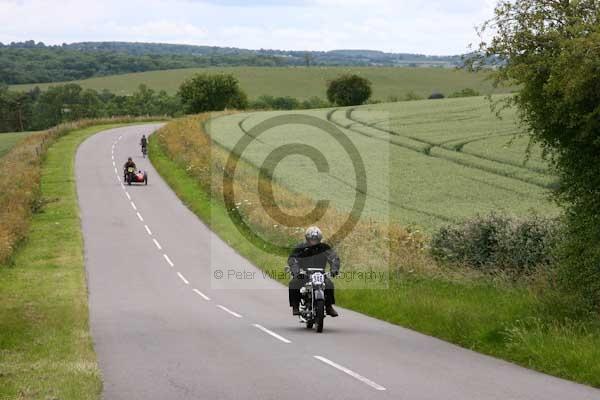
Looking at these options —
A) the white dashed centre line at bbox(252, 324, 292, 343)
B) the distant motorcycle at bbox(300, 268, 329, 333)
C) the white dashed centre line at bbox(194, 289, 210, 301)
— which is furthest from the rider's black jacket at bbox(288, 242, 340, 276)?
the white dashed centre line at bbox(194, 289, 210, 301)

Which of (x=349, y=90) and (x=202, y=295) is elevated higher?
(x=202, y=295)

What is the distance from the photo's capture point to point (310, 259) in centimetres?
1722

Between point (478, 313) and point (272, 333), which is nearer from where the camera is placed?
point (478, 313)

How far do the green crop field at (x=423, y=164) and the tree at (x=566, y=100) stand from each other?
205 cm

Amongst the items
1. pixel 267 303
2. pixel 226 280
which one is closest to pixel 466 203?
pixel 226 280

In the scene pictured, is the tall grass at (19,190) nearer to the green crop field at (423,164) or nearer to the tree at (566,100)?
the green crop field at (423,164)

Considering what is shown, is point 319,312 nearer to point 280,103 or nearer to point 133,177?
point 133,177

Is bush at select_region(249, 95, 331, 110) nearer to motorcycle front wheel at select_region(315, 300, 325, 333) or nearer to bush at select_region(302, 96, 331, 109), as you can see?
bush at select_region(302, 96, 331, 109)

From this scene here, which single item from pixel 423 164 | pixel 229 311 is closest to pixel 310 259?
pixel 229 311

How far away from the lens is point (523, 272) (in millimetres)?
20406

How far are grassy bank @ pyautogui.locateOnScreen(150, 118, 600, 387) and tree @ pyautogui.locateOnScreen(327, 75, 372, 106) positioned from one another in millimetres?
94884

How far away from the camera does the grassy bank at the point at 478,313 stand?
1282cm

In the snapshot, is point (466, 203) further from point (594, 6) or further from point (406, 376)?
point (406, 376)

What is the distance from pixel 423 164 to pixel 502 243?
25.7 meters
